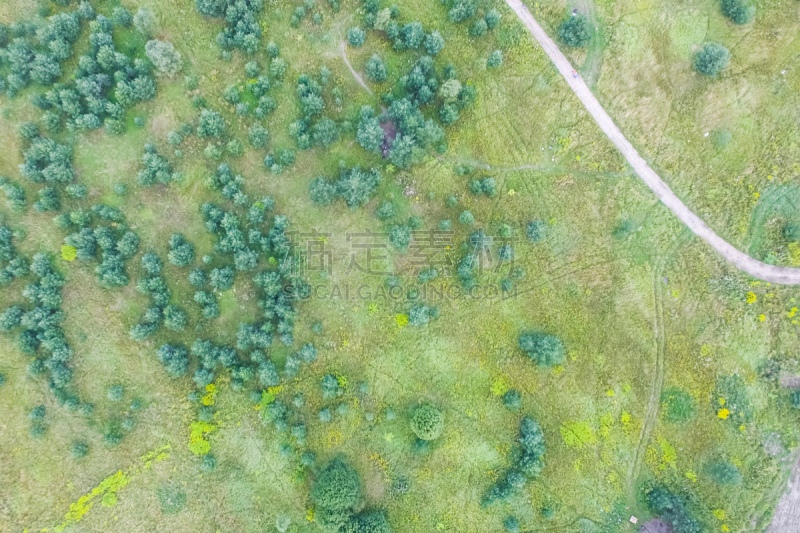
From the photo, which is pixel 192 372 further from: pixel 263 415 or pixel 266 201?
pixel 266 201

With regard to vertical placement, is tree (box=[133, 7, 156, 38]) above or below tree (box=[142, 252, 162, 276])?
above

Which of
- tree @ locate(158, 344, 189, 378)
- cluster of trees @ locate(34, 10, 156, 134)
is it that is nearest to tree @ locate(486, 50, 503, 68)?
cluster of trees @ locate(34, 10, 156, 134)

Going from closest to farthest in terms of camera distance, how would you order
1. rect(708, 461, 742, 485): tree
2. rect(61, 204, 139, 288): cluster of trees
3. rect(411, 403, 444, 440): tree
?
1. rect(708, 461, 742, 485): tree
2. rect(411, 403, 444, 440): tree
3. rect(61, 204, 139, 288): cluster of trees

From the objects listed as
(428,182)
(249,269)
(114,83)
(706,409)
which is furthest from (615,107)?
(114,83)

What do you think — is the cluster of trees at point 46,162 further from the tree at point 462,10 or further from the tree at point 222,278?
the tree at point 462,10

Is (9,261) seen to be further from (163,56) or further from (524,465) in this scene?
(524,465)

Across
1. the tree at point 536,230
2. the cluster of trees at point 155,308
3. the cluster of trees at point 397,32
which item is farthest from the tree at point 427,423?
the cluster of trees at point 397,32

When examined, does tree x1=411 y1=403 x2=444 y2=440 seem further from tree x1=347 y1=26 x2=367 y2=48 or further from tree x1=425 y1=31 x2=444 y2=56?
tree x1=347 y1=26 x2=367 y2=48

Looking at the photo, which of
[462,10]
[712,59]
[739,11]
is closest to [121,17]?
[462,10]
